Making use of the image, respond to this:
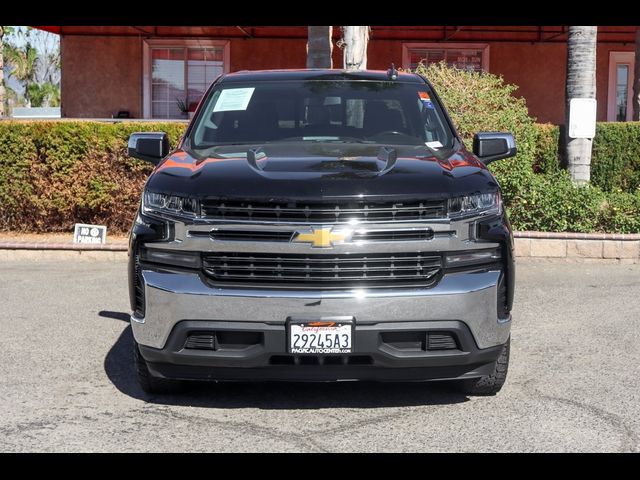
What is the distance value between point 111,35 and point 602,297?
49.7ft

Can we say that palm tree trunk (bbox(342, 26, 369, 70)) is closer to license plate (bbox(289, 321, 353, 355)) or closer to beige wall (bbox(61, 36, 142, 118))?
license plate (bbox(289, 321, 353, 355))

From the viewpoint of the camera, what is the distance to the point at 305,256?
16.7 feet

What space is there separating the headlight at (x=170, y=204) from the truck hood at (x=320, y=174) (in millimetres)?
34

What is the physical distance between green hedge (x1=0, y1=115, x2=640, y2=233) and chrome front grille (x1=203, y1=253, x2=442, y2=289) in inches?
266

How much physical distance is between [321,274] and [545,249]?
21.4ft

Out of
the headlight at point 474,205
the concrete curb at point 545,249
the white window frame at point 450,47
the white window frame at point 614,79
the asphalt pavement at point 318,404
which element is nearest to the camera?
the asphalt pavement at point 318,404

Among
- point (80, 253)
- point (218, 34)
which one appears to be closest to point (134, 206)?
point (80, 253)

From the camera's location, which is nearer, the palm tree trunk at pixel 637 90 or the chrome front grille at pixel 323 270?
the chrome front grille at pixel 323 270

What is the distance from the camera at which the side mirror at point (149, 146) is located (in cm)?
638

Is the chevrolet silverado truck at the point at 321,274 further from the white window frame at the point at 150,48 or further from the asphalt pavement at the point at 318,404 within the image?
the white window frame at the point at 150,48

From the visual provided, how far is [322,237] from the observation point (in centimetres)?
506

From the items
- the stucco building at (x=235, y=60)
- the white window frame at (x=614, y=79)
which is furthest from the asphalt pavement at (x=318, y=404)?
the white window frame at (x=614, y=79)

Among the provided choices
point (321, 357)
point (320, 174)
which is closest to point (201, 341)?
point (321, 357)

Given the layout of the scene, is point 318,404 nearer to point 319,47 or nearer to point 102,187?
point 102,187
